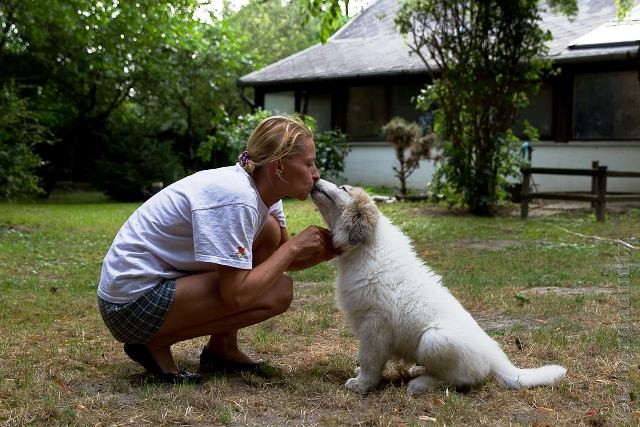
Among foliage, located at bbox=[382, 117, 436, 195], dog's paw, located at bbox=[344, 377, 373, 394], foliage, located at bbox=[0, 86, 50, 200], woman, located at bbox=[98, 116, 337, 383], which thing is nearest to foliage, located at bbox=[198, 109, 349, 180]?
foliage, located at bbox=[382, 117, 436, 195]

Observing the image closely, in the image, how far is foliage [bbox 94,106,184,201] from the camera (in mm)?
21375

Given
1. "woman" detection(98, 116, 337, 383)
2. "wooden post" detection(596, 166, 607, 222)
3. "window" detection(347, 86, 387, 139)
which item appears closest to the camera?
"woman" detection(98, 116, 337, 383)

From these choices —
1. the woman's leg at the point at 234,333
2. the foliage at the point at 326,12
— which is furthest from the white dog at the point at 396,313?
the foliage at the point at 326,12

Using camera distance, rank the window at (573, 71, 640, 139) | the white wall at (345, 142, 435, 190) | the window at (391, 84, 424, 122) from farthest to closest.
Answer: the window at (391, 84, 424, 122) → the white wall at (345, 142, 435, 190) → the window at (573, 71, 640, 139)

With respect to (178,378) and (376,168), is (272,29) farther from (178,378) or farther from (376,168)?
(178,378)

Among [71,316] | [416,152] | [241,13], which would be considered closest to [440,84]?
[416,152]

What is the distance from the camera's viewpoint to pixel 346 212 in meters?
3.94

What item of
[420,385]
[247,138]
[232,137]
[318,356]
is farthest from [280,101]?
[420,385]

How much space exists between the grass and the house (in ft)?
25.9

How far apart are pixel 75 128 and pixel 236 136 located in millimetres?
7395

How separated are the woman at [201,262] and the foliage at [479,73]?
444 inches

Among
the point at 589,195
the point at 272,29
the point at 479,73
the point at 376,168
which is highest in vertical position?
the point at 272,29

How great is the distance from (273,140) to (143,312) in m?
1.08

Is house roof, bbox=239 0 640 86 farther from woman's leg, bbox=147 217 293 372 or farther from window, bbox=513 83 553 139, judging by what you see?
woman's leg, bbox=147 217 293 372
